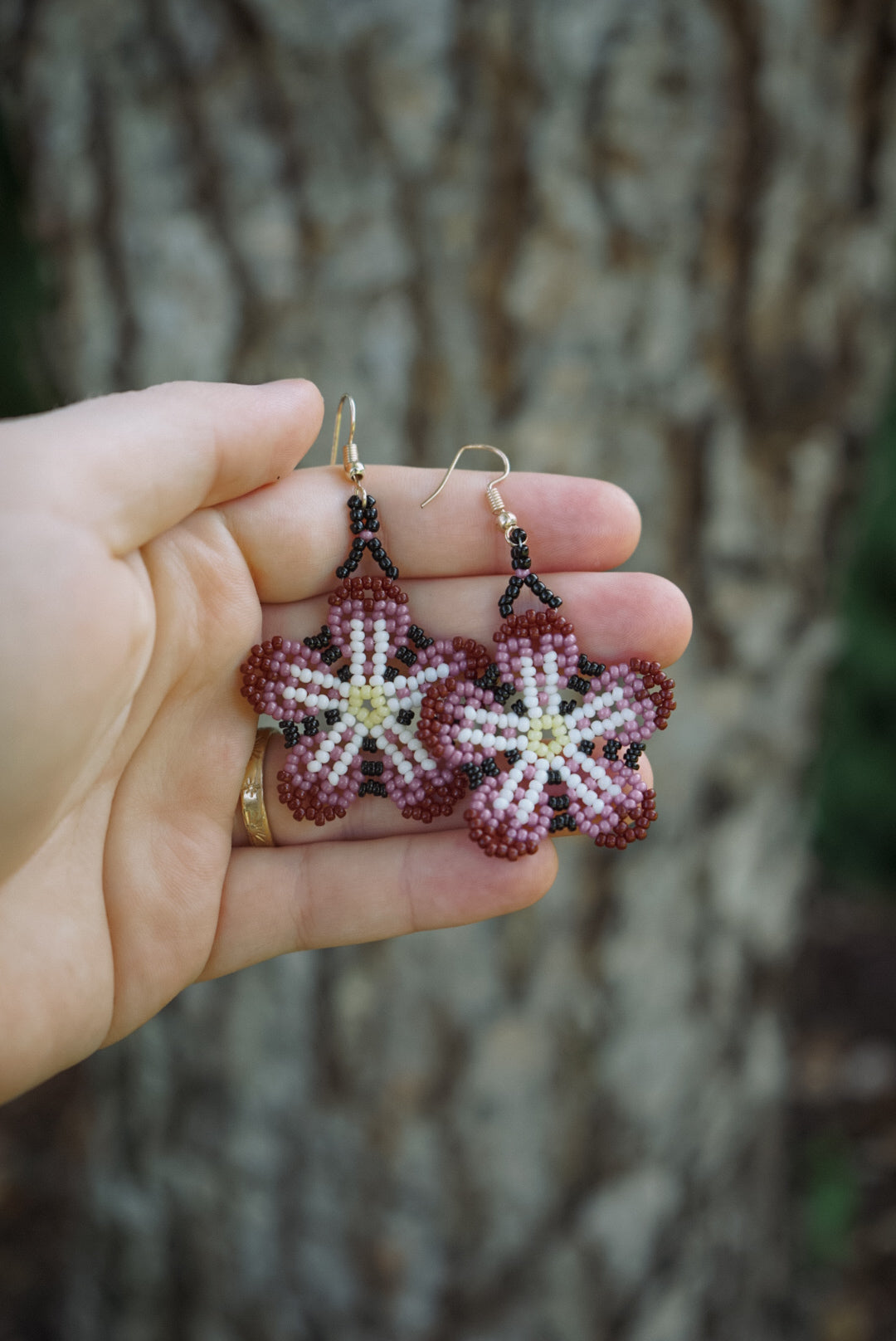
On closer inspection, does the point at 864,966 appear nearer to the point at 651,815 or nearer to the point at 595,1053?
the point at 595,1053

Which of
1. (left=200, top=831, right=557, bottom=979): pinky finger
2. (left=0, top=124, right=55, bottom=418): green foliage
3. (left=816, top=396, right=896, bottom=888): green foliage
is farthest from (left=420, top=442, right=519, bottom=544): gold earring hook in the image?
(left=816, top=396, right=896, bottom=888): green foliage

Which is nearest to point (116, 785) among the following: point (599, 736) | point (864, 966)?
point (599, 736)

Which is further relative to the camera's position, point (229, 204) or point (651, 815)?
point (229, 204)

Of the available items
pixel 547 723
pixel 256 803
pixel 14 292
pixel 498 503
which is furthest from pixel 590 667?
pixel 14 292

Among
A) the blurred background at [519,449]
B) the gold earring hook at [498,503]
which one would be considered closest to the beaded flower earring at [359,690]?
the gold earring hook at [498,503]

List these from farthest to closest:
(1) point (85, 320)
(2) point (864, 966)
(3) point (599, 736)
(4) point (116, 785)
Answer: (2) point (864, 966)
(1) point (85, 320)
(3) point (599, 736)
(4) point (116, 785)

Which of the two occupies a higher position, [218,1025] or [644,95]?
[644,95]
